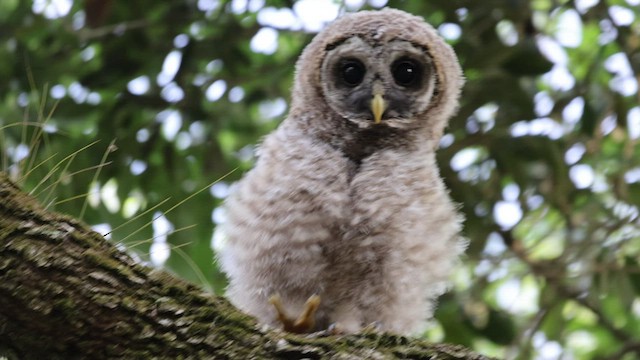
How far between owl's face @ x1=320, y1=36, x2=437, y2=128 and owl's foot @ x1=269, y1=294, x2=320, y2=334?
44 centimetres

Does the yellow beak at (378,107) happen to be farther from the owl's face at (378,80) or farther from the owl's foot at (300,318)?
the owl's foot at (300,318)

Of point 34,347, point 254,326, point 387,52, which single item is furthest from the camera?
point 387,52

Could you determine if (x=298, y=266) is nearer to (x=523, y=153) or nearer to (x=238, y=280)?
(x=238, y=280)

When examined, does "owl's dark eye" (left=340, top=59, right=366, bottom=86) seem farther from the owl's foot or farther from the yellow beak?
the owl's foot

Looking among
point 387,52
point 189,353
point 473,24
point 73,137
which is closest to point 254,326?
point 189,353

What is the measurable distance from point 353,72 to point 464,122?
1.11 metres

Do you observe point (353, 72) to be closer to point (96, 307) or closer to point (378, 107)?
A: point (378, 107)

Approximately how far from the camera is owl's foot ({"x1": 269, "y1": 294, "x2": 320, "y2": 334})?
1.94 meters

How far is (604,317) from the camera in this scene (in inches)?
148

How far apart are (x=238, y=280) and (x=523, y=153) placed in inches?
55.8

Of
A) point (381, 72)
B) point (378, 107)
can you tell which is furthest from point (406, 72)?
point (378, 107)

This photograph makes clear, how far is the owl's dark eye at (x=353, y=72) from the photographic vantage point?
89.8 inches

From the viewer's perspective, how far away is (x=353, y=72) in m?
2.29

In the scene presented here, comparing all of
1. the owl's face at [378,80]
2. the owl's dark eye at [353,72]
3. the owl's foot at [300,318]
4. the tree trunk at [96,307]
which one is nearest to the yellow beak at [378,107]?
the owl's face at [378,80]
